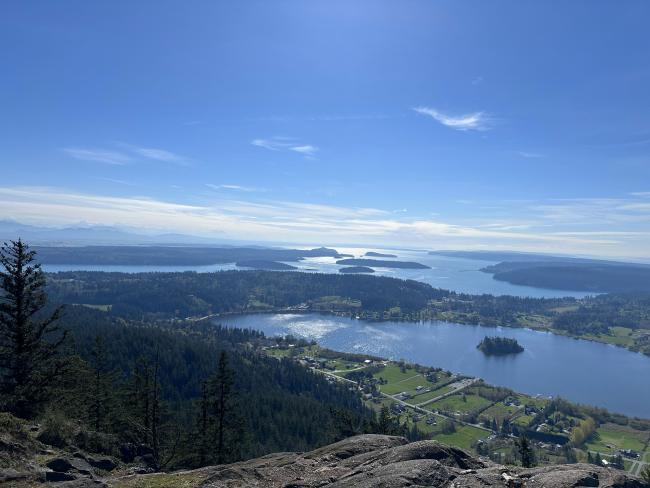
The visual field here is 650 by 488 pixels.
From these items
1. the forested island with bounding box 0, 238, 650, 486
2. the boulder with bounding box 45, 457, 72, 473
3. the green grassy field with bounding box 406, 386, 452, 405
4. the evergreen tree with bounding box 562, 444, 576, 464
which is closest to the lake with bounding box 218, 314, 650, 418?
the forested island with bounding box 0, 238, 650, 486

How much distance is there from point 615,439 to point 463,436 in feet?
113

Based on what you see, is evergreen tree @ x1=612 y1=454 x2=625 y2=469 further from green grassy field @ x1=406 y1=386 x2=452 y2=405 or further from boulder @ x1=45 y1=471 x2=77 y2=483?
boulder @ x1=45 y1=471 x2=77 y2=483

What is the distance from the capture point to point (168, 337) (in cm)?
13000

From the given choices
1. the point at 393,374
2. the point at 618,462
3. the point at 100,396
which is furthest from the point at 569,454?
the point at 100,396

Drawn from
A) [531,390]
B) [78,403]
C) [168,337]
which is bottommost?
[531,390]

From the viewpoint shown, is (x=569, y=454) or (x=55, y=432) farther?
(x=569, y=454)

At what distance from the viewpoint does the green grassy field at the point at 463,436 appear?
86.2m

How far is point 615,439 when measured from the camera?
92.5 m

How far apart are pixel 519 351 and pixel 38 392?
621 ft

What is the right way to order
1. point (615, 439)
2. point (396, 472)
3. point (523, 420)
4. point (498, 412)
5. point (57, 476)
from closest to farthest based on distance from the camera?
point (396, 472) < point (57, 476) < point (615, 439) < point (523, 420) < point (498, 412)

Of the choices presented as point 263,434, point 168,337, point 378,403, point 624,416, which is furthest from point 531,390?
point 168,337

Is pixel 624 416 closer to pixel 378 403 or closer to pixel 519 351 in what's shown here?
pixel 378 403

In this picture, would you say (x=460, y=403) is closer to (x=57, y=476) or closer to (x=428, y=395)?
(x=428, y=395)

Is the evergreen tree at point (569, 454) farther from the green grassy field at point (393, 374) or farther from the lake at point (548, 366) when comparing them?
the green grassy field at point (393, 374)
